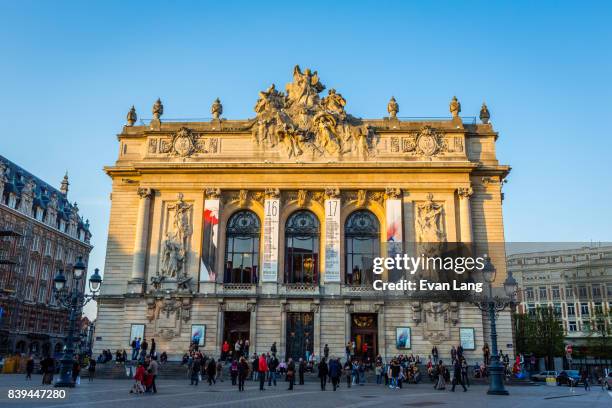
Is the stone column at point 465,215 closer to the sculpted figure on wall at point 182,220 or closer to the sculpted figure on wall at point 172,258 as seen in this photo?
the sculpted figure on wall at point 182,220

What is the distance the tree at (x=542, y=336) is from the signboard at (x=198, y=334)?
41.2 m

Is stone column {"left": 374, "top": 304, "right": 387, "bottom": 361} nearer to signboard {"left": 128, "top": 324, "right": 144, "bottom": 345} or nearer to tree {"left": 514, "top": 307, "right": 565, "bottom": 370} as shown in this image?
signboard {"left": 128, "top": 324, "right": 144, "bottom": 345}

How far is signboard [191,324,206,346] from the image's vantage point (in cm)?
3681

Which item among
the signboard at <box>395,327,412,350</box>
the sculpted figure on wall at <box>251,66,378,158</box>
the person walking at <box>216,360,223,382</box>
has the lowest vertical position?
the person walking at <box>216,360,223,382</box>

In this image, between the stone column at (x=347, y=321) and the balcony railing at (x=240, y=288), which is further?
the balcony railing at (x=240, y=288)

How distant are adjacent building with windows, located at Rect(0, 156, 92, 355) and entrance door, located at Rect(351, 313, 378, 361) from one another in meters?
37.6

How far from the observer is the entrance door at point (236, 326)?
37.8 m

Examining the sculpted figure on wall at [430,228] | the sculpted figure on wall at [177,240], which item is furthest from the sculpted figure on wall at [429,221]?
the sculpted figure on wall at [177,240]

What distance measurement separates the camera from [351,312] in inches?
1467

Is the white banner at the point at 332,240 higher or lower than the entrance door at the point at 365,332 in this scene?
higher

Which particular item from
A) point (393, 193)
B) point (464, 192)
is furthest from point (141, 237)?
point (464, 192)

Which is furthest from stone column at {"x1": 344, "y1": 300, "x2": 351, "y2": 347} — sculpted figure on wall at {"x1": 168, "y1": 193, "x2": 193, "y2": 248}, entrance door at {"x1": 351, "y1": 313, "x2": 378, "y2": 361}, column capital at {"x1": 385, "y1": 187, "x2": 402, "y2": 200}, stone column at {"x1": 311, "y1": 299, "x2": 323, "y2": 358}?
sculpted figure on wall at {"x1": 168, "y1": 193, "x2": 193, "y2": 248}

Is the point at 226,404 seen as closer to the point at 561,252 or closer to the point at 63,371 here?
the point at 63,371

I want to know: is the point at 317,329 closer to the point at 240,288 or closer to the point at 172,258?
the point at 240,288
